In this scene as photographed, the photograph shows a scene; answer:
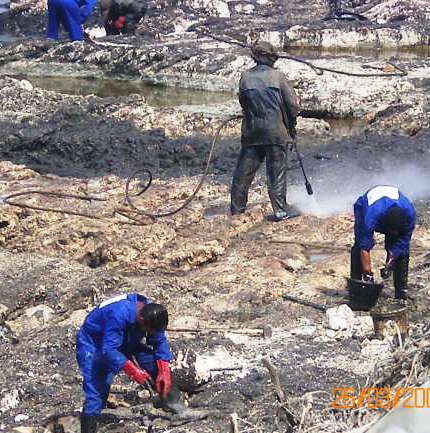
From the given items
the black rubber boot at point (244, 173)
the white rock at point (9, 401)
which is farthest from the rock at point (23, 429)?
the black rubber boot at point (244, 173)

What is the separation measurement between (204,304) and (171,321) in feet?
1.50

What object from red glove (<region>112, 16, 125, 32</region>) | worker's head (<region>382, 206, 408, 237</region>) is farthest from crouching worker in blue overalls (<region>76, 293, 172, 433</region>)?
red glove (<region>112, 16, 125, 32</region>)

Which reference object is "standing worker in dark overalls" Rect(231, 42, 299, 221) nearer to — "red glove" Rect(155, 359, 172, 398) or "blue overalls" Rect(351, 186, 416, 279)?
"blue overalls" Rect(351, 186, 416, 279)

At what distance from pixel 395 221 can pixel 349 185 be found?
3.85m

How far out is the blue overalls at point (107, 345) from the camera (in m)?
5.43

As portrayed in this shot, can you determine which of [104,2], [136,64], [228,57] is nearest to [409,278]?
[228,57]

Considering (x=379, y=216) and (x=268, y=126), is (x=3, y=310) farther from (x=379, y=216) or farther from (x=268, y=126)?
(x=379, y=216)

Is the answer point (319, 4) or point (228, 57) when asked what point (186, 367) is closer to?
point (228, 57)

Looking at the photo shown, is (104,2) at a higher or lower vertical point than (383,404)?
higher

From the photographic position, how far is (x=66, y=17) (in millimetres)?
19500

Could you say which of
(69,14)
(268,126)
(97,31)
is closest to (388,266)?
(268,126)

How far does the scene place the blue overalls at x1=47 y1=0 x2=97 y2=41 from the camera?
19109mm

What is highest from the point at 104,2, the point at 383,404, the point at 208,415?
the point at 104,2

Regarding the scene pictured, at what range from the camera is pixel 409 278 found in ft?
25.1
